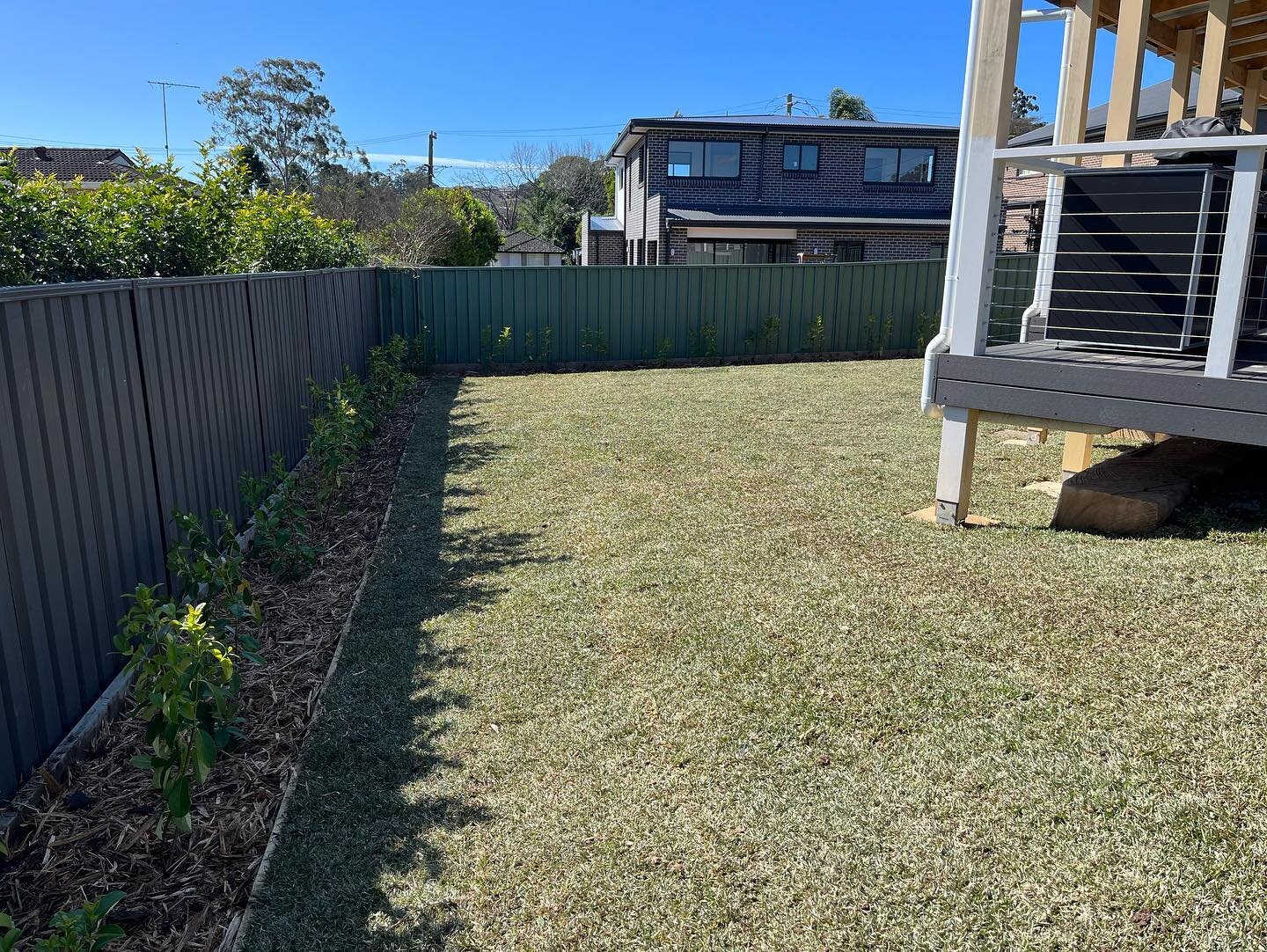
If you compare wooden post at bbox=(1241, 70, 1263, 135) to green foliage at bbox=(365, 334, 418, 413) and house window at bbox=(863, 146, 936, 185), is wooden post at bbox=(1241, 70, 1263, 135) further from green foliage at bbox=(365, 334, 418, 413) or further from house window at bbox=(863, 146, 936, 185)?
house window at bbox=(863, 146, 936, 185)

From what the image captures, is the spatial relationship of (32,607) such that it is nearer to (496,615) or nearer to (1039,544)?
(496,615)

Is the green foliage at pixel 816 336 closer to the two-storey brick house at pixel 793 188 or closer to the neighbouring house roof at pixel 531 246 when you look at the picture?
the two-storey brick house at pixel 793 188

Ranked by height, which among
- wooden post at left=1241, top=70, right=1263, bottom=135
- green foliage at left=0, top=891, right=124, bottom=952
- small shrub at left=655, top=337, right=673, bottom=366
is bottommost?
green foliage at left=0, top=891, right=124, bottom=952

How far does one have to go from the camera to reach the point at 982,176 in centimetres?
480

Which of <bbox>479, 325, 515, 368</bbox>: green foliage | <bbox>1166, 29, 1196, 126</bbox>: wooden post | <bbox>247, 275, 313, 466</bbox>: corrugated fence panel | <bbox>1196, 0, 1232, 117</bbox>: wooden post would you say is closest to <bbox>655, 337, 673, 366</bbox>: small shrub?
<bbox>479, 325, 515, 368</bbox>: green foliage

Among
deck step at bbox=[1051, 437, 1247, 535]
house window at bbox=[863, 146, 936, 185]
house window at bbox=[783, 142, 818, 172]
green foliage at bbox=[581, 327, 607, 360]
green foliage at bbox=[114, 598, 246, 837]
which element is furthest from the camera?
house window at bbox=[863, 146, 936, 185]

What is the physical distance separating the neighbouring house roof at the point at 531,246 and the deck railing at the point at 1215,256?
144 feet

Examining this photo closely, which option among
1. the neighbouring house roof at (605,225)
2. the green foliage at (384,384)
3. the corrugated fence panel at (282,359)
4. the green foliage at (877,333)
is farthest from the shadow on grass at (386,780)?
the neighbouring house roof at (605,225)

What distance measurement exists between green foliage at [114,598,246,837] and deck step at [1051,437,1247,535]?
4.41m

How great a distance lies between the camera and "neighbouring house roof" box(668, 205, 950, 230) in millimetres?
22656

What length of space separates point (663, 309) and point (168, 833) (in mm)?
12095

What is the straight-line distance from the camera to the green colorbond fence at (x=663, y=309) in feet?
43.8

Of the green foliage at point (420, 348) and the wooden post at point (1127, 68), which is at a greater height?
the wooden post at point (1127, 68)

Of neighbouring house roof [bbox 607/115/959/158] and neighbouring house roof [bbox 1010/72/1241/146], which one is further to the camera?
neighbouring house roof [bbox 607/115/959/158]
